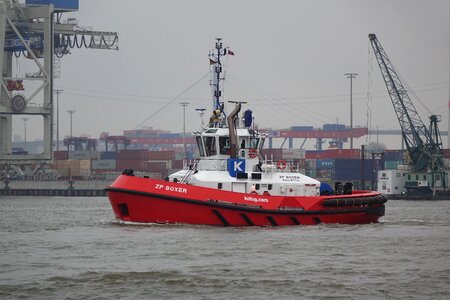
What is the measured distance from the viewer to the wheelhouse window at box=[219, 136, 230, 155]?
39.1 m

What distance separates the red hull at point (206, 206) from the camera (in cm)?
3675

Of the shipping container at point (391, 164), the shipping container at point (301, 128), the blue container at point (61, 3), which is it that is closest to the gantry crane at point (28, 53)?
the blue container at point (61, 3)

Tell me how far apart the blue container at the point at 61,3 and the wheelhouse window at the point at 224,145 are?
6608 centimetres

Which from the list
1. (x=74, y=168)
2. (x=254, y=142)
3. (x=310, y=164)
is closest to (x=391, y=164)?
(x=310, y=164)

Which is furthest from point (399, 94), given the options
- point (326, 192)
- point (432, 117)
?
point (326, 192)

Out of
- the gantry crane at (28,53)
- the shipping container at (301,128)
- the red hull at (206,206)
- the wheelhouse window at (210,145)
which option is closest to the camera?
the red hull at (206,206)

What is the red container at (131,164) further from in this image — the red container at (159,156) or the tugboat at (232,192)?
the tugboat at (232,192)

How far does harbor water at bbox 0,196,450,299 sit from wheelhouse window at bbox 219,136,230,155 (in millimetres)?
3909

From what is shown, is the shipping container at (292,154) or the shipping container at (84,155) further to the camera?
the shipping container at (84,155)

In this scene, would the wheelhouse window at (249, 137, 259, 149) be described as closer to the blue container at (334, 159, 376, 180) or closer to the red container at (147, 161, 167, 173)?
the blue container at (334, 159, 376, 180)

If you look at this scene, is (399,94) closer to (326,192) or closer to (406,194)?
(406,194)

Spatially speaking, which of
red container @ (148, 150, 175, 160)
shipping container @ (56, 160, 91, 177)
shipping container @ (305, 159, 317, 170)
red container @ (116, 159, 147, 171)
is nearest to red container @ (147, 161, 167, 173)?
red container @ (116, 159, 147, 171)

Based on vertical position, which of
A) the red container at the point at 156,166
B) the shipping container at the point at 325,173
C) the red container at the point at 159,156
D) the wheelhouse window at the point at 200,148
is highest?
the red container at the point at 159,156

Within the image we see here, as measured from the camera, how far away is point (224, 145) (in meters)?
39.2
